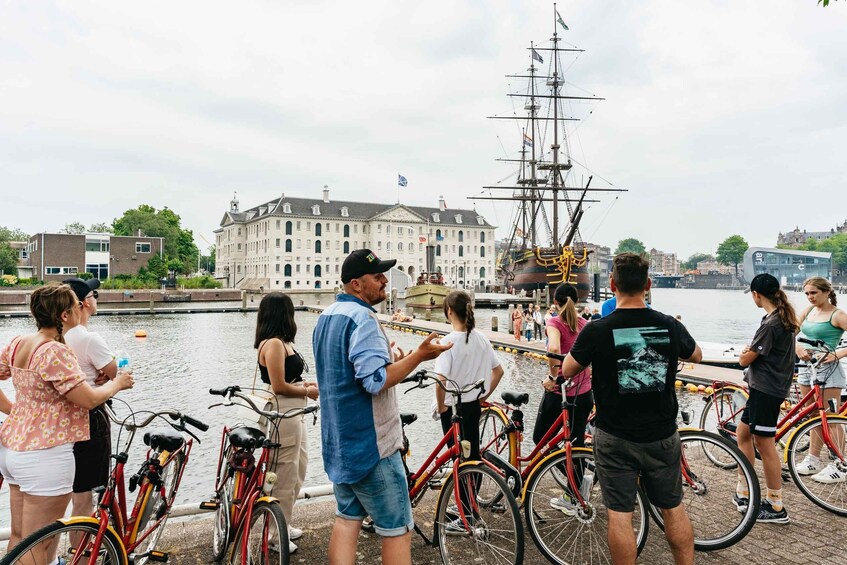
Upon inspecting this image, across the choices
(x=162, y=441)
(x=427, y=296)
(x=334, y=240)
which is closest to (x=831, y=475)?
(x=162, y=441)

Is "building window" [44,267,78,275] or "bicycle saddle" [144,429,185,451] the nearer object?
"bicycle saddle" [144,429,185,451]

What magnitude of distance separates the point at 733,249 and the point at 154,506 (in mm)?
205081

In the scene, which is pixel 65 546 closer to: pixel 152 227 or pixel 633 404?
pixel 633 404

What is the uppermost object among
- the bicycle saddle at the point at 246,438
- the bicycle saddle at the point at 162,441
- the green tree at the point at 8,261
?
the green tree at the point at 8,261

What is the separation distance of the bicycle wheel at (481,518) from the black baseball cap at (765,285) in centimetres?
297

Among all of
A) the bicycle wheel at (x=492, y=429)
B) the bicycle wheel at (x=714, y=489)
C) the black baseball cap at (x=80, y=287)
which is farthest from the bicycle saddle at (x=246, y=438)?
the bicycle wheel at (x=714, y=489)

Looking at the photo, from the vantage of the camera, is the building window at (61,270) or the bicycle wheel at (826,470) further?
the building window at (61,270)

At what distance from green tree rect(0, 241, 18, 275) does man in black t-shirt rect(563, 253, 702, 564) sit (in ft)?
329

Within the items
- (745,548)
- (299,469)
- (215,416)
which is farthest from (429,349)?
(215,416)

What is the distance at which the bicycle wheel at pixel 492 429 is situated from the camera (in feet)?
17.7

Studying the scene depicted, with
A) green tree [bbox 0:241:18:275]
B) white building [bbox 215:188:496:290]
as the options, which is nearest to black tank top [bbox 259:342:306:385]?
white building [bbox 215:188:496:290]

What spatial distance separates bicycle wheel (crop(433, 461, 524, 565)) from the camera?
3510mm

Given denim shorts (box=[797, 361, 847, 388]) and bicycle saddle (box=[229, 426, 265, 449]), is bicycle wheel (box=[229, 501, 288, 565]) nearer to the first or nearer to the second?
bicycle saddle (box=[229, 426, 265, 449])

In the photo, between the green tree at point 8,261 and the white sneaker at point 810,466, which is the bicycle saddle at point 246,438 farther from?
the green tree at point 8,261
